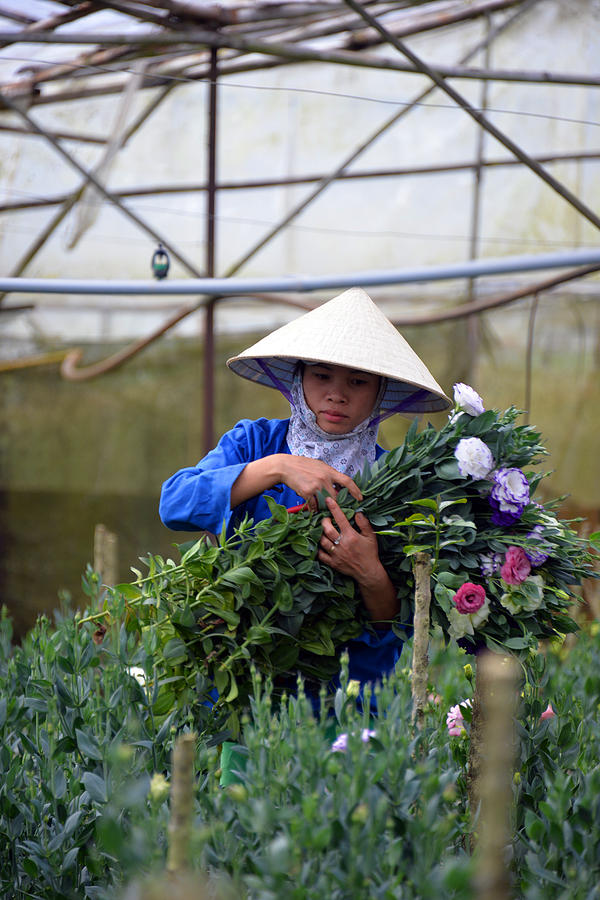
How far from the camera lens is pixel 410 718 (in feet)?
4.54

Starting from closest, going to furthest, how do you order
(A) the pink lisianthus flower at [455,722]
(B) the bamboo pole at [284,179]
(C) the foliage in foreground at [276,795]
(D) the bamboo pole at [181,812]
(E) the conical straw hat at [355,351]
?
(D) the bamboo pole at [181,812], (C) the foliage in foreground at [276,795], (E) the conical straw hat at [355,351], (A) the pink lisianthus flower at [455,722], (B) the bamboo pole at [284,179]

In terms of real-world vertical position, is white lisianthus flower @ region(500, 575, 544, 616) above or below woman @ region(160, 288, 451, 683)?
below

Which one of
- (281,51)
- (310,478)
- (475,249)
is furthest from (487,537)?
(475,249)

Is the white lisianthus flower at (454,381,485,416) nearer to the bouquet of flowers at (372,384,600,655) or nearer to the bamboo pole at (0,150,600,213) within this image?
the bouquet of flowers at (372,384,600,655)

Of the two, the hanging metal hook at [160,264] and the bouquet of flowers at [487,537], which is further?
the hanging metal hook at [160,264]

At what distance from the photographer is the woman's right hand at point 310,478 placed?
1489 millimetres

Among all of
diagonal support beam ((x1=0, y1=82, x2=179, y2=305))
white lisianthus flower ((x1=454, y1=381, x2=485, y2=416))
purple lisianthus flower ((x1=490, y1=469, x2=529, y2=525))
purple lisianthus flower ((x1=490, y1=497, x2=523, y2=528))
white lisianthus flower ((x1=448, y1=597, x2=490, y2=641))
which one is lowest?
white lisianthus flower ((x1=448, y1=597, x2=490, y2=641))

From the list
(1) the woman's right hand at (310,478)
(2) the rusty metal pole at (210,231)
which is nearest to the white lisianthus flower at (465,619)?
(1) the woman's right hand at (310,478)

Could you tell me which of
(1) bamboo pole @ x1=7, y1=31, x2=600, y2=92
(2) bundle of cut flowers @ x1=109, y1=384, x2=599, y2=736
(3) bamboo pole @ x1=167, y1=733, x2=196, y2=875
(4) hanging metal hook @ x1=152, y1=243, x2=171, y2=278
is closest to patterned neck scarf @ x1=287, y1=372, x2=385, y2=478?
(2) bundle of cut flowers @ x1=109, y1=384, x2=599, y2=736

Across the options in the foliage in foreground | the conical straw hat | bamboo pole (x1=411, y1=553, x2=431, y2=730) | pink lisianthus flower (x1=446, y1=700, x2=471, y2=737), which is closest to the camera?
the foliage in foreground

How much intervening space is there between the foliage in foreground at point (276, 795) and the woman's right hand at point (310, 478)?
1.09ft

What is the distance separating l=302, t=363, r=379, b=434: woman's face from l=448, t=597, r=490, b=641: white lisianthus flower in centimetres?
41

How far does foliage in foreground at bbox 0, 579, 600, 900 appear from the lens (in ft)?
3.41

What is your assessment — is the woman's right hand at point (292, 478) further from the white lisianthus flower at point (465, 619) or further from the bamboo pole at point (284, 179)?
the bamboo pole at point (284, 179)
